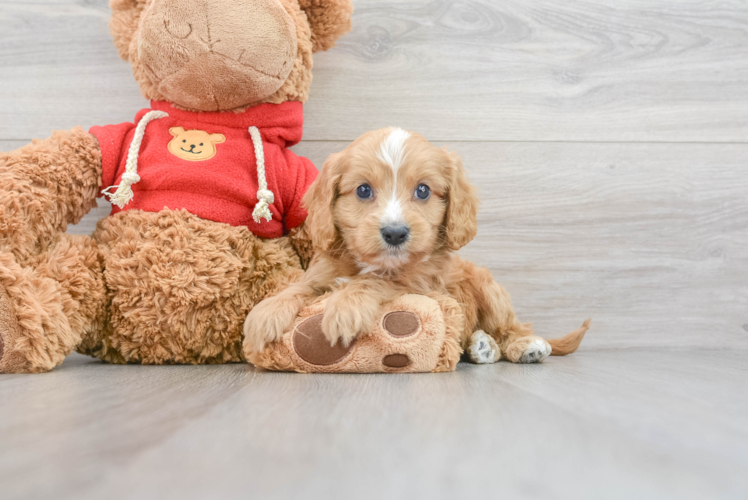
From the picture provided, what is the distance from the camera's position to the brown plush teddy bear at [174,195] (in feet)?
4.66

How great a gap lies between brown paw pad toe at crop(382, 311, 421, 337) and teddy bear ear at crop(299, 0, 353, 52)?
3.03 feet

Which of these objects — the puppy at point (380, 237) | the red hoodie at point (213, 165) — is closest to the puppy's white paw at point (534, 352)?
the puppy at point (380, 237)

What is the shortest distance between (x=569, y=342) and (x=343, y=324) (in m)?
0.84

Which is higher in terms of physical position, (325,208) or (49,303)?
(325,208)

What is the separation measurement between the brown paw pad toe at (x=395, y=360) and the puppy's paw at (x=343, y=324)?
84 mm

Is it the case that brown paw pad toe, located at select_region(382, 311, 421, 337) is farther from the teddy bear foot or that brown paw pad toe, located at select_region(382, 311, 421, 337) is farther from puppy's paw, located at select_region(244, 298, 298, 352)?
puppy's paw, located at select_region(244, 298, 298, 352)

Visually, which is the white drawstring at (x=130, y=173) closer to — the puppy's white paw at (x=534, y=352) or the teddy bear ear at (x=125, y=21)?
the teddy bear ear at (x=125, y=21)

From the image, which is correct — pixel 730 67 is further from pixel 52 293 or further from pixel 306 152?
pixel 52 293

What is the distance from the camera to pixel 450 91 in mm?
2008

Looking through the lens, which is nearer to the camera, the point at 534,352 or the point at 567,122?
the point at 534,352

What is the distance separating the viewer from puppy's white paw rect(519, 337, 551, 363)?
1548mm

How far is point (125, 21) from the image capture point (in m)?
1.60

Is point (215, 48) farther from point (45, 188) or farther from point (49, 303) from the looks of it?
point (49, 303)

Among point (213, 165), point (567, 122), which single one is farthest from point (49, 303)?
point (567, 122)
